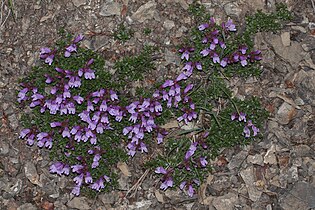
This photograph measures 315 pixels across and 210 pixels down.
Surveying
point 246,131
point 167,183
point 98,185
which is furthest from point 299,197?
point 98,185

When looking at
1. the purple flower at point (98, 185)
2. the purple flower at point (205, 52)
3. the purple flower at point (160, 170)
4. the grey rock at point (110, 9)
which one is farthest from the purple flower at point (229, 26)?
the purple flower at point (98, 185)

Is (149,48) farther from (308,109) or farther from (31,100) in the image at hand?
(308,109)

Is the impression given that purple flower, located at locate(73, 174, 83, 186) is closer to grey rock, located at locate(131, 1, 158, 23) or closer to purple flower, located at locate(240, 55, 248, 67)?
grey rock, located at locate(131, 1, 158, 23)

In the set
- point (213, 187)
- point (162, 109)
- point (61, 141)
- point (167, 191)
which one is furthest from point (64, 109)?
point (213, 187)

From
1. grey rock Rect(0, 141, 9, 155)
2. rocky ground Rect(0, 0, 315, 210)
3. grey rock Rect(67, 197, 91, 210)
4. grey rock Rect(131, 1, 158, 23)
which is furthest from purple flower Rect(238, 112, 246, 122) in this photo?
grey rock Rect(0, 141, 9, 155)

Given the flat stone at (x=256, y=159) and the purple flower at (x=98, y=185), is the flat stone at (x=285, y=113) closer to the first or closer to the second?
the flat stone at (x=256, y=159)

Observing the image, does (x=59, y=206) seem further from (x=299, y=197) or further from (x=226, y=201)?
(x=299, y=197)
